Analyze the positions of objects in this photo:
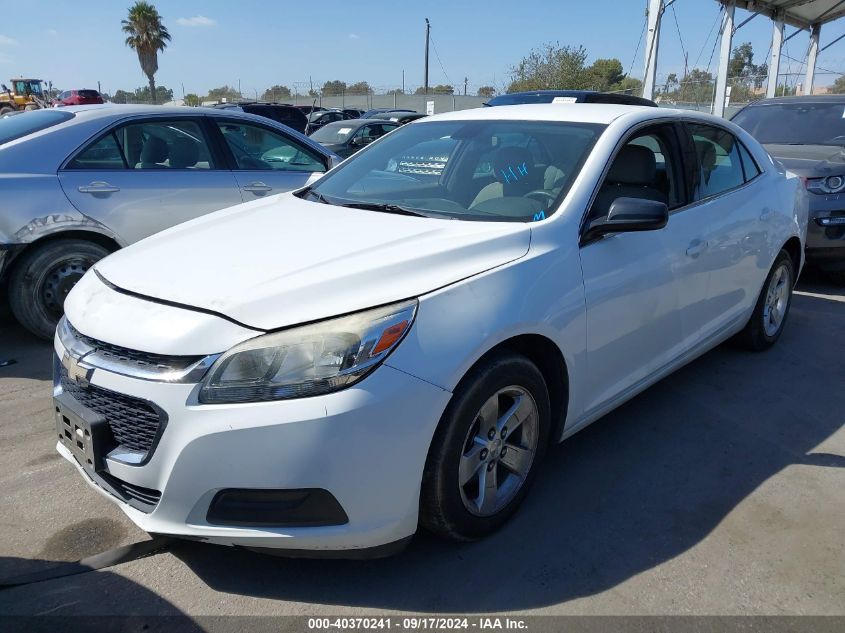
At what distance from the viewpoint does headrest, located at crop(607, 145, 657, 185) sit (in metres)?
3.30

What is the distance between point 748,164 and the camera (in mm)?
4441

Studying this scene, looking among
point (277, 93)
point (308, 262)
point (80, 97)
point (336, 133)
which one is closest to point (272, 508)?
point (308, 262)

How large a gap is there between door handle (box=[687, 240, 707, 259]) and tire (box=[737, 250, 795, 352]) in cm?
118

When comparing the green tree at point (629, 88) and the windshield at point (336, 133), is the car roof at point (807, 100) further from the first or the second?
the green tree at point (629, 88)

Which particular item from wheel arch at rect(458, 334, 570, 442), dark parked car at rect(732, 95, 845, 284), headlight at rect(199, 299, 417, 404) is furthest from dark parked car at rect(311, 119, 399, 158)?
headlight at rect(199, 299, 417, 404)

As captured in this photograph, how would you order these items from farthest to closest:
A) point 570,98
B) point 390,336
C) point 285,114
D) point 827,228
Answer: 1. point 285,114
2. point 570,98
3. point 827,228
4. point 390,336

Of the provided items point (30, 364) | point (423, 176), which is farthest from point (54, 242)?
point (423, 176)

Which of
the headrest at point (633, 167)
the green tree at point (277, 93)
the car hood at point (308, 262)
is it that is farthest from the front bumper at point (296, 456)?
the green tree at point (277, 93)

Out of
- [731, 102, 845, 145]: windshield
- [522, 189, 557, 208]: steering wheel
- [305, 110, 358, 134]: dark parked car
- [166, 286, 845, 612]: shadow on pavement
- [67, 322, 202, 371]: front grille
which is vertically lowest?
[166, 286, 845, 612]: shadow on pavement

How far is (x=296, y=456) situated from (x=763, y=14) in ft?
81.0

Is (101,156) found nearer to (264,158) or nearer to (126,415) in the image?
(264,158)

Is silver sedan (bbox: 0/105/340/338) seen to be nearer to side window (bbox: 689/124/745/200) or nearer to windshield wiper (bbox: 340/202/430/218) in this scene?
windshield wiper (bbox: 340/202/430/218)

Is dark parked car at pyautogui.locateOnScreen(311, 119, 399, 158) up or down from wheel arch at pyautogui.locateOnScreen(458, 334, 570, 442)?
up

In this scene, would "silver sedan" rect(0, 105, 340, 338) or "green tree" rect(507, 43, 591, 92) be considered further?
"green tree" rect(507, 43, 591, 92)
